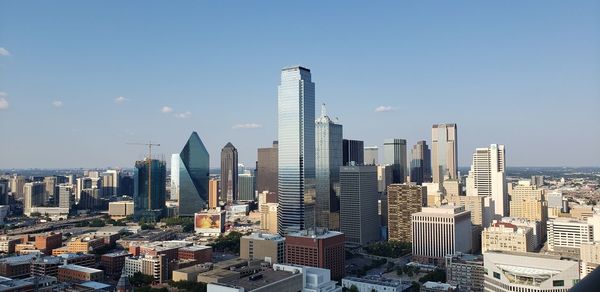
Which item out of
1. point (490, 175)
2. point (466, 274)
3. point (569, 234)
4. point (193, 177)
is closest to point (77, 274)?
point (466, 274)

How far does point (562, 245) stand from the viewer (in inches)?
467

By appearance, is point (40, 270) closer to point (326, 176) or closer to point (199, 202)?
point (326, 176)

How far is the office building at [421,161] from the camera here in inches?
1115

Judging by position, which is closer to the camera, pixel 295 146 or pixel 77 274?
pixel 77 274

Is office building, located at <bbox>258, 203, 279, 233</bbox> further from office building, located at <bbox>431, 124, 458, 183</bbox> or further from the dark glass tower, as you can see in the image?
office building, located at <bbox>431, 124, 458, 183</bbox>

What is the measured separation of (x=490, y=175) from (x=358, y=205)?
657cm

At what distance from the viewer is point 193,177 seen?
21453 mm

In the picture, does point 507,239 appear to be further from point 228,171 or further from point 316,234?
point 228,171

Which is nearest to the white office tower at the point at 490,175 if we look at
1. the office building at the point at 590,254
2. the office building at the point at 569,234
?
the office building at the point at 569,234

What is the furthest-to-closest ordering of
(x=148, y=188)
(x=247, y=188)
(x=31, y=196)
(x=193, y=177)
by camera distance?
(x=247, y=188)
(x=193, y=177)
(x=31, y=196)
(x=148, y=188)

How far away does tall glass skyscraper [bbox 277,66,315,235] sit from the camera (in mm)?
14031

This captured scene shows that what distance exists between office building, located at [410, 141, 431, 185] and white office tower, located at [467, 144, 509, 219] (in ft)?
29.8

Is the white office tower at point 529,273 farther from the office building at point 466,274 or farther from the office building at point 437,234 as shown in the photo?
the office building at point 437,234

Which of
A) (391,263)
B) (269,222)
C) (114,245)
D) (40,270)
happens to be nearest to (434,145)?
(269,222)
